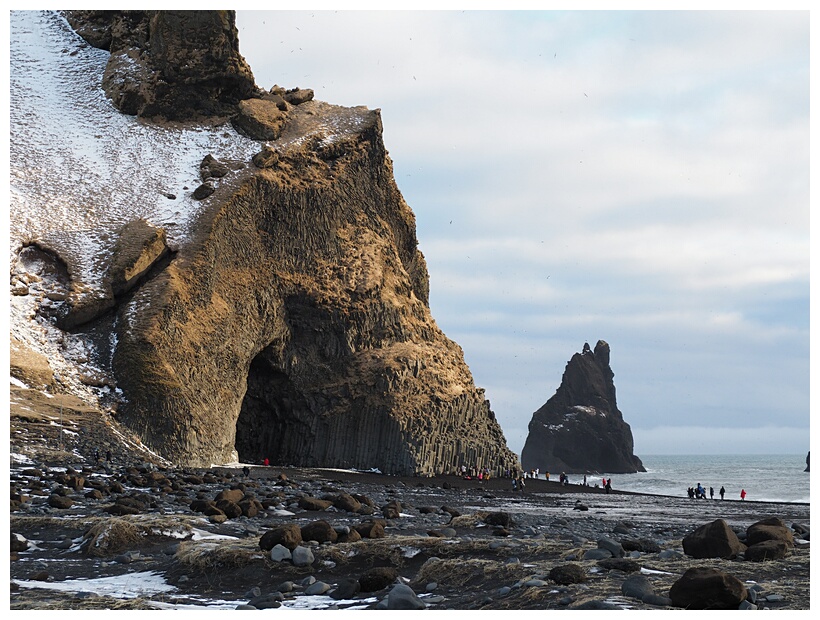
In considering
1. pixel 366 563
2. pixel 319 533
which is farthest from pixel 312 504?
pixel 366 563

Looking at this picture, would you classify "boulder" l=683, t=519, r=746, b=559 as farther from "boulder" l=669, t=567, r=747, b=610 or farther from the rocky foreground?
"boulder" l=669, t=567, r=747, b=610

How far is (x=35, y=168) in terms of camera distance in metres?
52.2

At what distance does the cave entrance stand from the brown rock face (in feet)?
0.28

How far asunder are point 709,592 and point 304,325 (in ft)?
155

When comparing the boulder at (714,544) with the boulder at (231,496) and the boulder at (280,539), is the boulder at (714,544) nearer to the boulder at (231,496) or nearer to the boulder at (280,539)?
the boulder at (280,539)

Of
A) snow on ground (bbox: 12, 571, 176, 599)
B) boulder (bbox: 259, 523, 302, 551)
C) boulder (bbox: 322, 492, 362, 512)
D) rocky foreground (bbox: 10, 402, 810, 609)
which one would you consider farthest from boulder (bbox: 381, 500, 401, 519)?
snow on ground (bbox: 12, 571, 176, 599)

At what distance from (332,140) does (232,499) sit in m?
43.5

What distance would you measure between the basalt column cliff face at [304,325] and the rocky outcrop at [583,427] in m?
109

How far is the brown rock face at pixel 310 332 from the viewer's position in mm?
45531

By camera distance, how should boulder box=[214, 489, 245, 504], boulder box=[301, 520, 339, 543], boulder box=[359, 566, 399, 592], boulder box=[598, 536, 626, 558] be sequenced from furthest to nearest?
→ 1. boulder box=[214, 489, 245, 504]
2. boulder box=[301, 520, 339, 543]
3. boulder box=[598, 536, 626, 558]
4. boulder box=[359, 566, 399, 592]

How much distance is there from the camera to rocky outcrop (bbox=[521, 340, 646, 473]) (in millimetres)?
160500

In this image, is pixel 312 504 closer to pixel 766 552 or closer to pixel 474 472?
pixel 766 552

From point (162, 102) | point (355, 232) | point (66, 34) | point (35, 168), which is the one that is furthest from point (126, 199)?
point (66, 34)

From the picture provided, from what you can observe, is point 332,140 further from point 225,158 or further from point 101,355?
point 101,355
